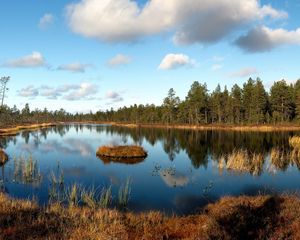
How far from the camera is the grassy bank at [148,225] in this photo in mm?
11405

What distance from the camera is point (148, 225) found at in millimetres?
14328

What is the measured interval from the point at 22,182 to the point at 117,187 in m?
8.63

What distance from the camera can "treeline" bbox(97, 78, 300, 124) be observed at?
121m

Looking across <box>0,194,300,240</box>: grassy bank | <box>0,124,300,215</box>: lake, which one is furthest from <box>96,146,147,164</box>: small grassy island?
<box>0,194,300,240</box>: grassy bank

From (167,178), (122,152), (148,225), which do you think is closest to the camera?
(148,225)

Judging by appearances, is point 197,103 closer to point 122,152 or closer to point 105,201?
point 122,152

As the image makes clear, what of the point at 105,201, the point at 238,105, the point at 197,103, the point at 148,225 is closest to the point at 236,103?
the point at 238,105

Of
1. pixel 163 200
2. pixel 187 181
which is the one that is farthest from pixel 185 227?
pixel 187 181

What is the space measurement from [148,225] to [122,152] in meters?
31.1

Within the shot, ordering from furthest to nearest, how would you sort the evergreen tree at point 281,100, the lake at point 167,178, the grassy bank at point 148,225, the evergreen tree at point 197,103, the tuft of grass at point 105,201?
the evergreen tree at point 197,103 → the evergreen tree at point 281,100 → the lake at point 167,178 → the tuft of grass at point 105,201 → the grassy bank at point 148,225

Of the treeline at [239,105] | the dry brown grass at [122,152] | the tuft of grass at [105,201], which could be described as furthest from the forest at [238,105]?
the tuft of grass at [105,201]

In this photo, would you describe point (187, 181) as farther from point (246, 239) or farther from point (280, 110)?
point (280, 110)

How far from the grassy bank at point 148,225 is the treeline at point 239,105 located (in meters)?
107

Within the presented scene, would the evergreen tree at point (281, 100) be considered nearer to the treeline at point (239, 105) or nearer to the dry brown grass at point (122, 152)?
the treeline at point (239, 105)
